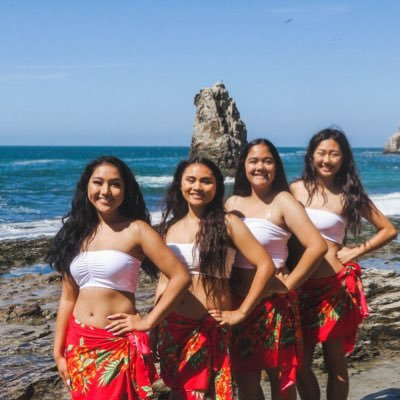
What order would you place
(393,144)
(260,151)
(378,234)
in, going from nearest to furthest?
1. (260,151)
2. (378,234)
3. (393,144)

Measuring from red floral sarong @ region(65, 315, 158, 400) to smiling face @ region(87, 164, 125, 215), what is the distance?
0.67 m

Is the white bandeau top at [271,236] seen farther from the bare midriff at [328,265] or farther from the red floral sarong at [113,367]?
the red floral sarong at [113,367]

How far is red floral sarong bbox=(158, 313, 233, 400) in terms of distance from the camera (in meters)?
3.37

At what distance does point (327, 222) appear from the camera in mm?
4156

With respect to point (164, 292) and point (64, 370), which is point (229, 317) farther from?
point (64, 370)

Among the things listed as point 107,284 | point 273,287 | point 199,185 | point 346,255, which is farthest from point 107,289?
point 346,255

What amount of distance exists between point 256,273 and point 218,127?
47.8 metres

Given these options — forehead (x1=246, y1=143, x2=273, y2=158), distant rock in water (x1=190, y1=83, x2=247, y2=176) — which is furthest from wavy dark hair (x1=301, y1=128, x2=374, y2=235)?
distant rock in water (x1=190, y1=83, x2=247, y2=176)

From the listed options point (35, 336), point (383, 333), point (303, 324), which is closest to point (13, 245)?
point (35, 336)

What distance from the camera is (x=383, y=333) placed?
6043 millimetres

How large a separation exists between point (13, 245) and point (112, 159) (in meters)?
11.3

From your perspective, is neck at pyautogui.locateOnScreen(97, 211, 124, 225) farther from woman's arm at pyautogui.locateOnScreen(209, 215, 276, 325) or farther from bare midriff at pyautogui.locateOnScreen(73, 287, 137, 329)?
woman's arm at pyautogui.locateOnScreen(209, 215, 276, 325)

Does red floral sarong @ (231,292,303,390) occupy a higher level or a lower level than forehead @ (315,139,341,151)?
lower

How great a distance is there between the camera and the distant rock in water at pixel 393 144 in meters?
124
